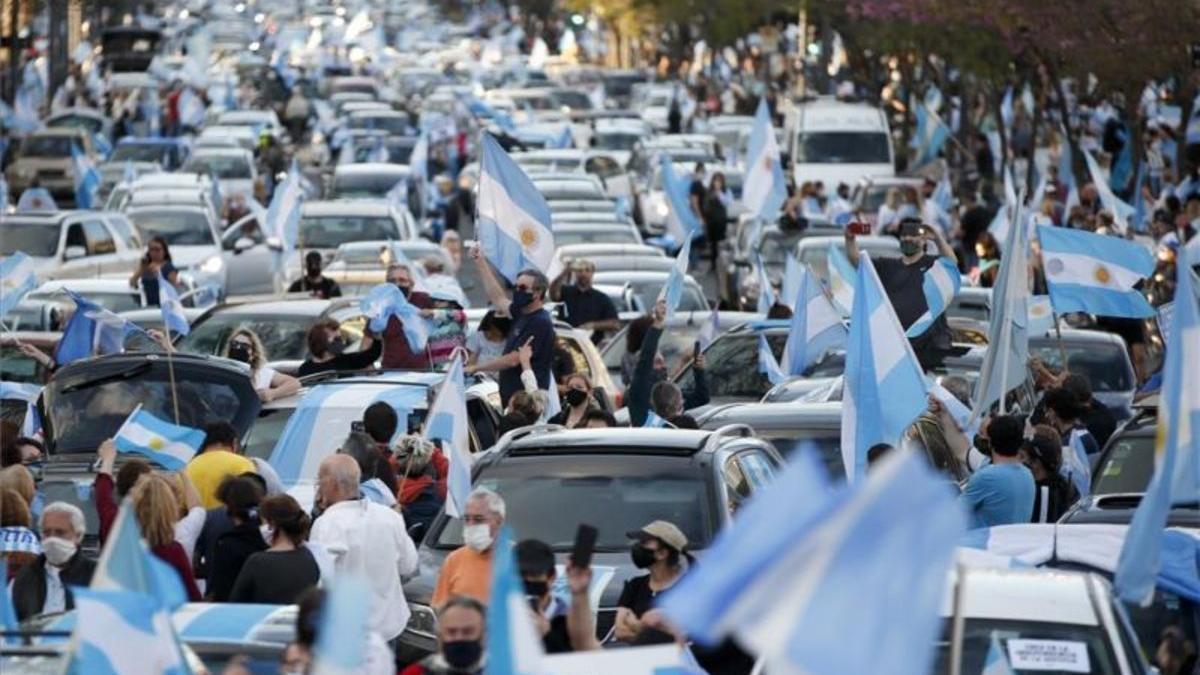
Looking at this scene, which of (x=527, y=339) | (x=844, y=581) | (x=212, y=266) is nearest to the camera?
(x=844, y=581)

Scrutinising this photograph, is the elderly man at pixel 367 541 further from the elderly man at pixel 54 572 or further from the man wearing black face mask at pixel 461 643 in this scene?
the man wearing black face mask at pixel 461 643

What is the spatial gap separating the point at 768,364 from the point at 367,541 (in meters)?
8.29

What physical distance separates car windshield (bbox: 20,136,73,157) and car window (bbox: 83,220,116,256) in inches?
771

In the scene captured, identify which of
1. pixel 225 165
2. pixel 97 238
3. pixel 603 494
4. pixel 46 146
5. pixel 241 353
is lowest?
pixel 46 146

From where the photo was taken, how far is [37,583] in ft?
36.9

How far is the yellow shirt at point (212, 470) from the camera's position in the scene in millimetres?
13266

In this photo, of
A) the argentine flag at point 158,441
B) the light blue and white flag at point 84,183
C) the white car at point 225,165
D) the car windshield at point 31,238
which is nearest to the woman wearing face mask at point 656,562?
the argentine flag at point 158,441

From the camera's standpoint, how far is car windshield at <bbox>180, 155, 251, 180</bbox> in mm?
48000

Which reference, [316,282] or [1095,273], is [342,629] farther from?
[316,282]

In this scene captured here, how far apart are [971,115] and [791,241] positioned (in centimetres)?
2552

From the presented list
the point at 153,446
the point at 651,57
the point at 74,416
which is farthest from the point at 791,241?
the point at 651,57

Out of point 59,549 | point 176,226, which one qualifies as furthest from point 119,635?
point 176,226

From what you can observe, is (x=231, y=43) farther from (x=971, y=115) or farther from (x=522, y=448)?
(x=522, y=448)

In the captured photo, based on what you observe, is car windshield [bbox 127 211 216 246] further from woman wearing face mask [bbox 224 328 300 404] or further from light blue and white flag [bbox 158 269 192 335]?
woman wearing face mask [bbox 224 328 300 404]
